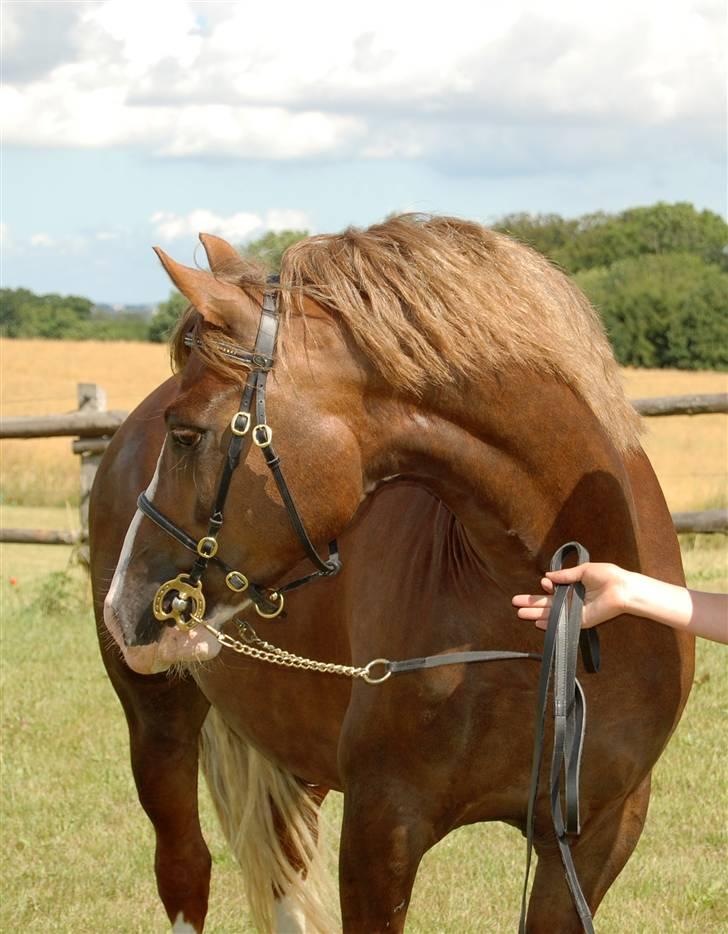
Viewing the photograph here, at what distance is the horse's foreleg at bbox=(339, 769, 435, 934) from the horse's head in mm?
525

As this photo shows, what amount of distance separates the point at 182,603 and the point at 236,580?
0.37 feet

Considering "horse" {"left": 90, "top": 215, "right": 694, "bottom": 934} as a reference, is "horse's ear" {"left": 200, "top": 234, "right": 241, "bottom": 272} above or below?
above

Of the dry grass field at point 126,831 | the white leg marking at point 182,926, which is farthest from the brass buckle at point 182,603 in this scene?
the white leg marking at point 182,926

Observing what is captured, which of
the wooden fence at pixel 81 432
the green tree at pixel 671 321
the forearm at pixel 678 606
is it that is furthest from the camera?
the green tree at pixel 671 321

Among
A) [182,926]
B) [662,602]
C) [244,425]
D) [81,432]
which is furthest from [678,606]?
[81,432]

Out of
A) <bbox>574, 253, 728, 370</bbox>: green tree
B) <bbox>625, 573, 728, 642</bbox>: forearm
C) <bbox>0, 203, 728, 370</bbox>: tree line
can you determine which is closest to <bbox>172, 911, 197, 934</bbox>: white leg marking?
<bbox>625, 573, 728, 642</bbox>: forearm

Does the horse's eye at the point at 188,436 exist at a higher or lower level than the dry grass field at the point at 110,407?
higher

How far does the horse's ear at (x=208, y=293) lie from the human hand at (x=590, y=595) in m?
0.77

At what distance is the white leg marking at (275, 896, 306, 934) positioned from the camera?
152 inches

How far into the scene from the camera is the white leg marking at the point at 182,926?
3760mm

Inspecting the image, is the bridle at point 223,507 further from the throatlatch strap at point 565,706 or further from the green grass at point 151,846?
the green grass at point 151,846

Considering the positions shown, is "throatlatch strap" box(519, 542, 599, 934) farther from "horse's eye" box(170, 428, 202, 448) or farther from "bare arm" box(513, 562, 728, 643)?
"horse's eye" box(170, 428, 202, 448)

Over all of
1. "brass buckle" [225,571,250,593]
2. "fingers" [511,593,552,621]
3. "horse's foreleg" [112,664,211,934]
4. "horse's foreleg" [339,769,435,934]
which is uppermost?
"brass buckle" [225,571,250,593]

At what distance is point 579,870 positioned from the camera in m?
2.61
